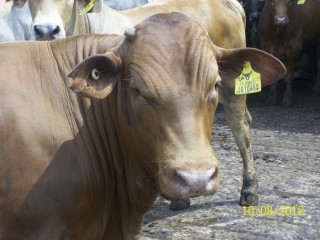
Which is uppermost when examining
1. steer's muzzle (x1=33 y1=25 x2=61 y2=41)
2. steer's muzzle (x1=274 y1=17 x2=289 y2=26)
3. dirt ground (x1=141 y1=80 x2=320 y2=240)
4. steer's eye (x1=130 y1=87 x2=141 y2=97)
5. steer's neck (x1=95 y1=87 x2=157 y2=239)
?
steer's eye (x1=130 y1=87 x2=141 y2=97)

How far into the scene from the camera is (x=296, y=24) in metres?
9.94

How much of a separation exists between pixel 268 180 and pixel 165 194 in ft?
11.0

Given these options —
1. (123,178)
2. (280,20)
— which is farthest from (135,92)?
(280,20)

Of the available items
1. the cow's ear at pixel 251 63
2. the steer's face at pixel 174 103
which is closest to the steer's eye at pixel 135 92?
the steer's face at pixel 174 103

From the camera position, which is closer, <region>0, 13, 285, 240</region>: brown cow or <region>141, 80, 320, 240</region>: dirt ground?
<region>0, 13, 285, 240</region>: brown cow

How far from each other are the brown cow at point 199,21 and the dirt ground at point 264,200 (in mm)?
263

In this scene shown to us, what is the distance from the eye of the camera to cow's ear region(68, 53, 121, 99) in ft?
8.83

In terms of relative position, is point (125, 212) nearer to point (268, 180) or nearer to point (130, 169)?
point (130, 169)

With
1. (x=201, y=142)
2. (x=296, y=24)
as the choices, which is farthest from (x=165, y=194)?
(x=296, y=24)

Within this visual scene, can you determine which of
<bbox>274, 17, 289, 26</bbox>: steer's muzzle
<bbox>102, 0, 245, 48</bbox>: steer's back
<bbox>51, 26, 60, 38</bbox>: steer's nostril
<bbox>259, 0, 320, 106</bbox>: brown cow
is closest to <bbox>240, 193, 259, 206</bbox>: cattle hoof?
<bbox>102, 0, 245, 48</bbox>: steer's back

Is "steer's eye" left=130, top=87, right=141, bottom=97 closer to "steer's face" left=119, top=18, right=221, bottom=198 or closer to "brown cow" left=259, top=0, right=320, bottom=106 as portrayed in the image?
"steer's face" left=119, top=18, right=221, bottom=198

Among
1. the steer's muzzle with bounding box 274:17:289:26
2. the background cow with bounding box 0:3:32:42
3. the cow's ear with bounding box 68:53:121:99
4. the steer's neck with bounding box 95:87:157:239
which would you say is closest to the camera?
the cow's ear with bounding box 68:53:121:99

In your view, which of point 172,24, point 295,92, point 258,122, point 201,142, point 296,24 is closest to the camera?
point 201,142
